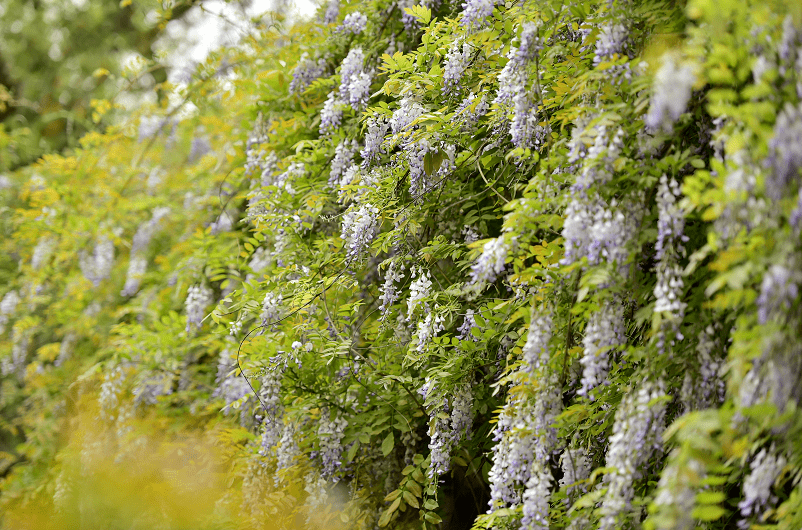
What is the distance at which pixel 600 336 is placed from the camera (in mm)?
1924

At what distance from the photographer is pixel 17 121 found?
24.8ft

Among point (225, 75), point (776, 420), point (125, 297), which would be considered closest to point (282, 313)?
point (776, 420)

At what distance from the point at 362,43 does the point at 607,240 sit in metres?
2.05

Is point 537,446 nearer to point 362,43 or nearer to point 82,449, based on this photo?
point 362,43

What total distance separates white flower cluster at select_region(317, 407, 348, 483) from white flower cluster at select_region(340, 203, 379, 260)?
781 millimetres

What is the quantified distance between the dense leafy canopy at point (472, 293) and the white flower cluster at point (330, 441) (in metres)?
0.01

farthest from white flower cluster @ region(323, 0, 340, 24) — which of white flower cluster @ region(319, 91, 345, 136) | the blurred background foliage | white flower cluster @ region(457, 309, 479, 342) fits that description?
the blurred background foliage

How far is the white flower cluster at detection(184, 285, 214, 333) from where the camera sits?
12.8 ft

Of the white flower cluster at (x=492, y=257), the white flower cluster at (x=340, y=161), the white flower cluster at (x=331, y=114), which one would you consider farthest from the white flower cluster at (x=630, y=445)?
the white flower cluster at (x=331, y=114)

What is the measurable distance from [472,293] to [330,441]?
0.96 m

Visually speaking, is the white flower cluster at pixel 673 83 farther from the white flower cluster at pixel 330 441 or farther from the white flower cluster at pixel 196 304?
the white flower cluster at pixel 196 304

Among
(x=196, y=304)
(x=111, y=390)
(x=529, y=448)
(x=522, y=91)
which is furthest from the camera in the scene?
(x=111, y=390)

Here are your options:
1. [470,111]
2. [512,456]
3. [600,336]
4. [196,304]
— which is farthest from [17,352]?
[600,336]

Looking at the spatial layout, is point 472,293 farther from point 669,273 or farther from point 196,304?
point 196,304
